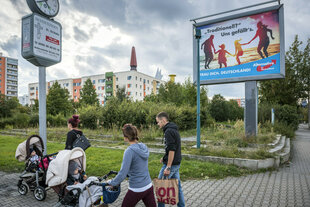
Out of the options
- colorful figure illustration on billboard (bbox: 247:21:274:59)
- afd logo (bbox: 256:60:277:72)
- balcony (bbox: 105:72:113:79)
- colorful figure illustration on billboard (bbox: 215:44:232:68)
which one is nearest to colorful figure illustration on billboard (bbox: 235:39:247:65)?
colorful figure illustration on billboard (bbox: 215:44:232:68)

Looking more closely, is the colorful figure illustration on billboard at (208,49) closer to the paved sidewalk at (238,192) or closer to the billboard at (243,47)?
the billboard at (243,47)

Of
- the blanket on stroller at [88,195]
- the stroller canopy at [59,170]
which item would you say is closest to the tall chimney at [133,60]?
the stroller canopy at [59,170]

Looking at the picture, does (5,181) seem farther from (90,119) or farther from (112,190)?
(90,119)

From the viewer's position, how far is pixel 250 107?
34.7ft

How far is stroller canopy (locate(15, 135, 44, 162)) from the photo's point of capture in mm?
→ 4502

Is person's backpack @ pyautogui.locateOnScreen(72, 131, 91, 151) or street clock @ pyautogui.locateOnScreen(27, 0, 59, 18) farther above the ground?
street clock @ pyautogui.locateOnScreen(27, 0, 59, 18)

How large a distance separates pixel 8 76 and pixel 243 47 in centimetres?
12081

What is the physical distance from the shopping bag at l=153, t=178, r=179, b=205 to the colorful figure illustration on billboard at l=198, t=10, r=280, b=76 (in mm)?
8926

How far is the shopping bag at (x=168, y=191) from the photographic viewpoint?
3.17m

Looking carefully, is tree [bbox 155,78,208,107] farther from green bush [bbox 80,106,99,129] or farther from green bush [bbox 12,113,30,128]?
green bush [bbox 12,113,30,128]

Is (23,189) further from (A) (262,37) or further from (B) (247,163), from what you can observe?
(A) (262,37)


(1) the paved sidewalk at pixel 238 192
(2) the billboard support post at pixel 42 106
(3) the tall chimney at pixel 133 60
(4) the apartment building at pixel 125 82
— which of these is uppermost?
(3) the tall chimney at pixel 133 60

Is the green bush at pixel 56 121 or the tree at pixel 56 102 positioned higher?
the tree at pixel 56 102

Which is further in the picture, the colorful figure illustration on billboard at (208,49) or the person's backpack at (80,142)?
the colorful figure illustration on billboard at (208,49)
